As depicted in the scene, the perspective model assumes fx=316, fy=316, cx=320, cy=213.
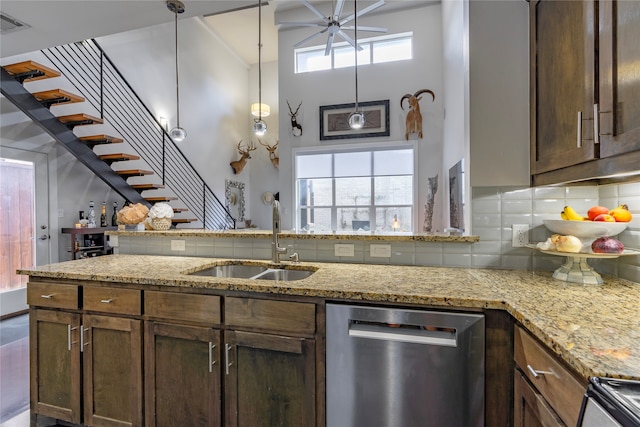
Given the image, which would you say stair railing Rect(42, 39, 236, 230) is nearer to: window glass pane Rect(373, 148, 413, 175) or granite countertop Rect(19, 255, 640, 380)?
granite countertop Rect(19, 255, 640, 380)

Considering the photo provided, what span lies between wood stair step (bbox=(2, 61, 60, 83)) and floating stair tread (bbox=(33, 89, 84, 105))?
0.49 ft

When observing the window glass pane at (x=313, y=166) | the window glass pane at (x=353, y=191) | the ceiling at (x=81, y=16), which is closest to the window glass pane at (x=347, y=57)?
the window glass pane at (x=313, y=166)

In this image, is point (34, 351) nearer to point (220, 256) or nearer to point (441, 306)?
point (220, 256)

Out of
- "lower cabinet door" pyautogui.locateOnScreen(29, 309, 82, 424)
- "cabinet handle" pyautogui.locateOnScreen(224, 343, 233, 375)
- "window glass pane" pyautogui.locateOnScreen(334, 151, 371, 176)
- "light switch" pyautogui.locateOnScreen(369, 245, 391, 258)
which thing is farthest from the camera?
"window glass pane" pyautogui.locateOnScreen(334, 151, 371, 176)

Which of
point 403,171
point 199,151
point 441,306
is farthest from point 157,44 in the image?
point 441,306

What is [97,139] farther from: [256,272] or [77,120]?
[256,272]

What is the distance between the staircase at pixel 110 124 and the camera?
318 cm

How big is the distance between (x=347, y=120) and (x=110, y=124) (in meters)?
3.76

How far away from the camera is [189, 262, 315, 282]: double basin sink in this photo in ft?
6.45

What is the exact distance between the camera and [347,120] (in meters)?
5.93

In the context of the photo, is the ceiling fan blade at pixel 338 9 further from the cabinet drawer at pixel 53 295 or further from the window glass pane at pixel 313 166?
the cabinet drawer at pixel 53 295

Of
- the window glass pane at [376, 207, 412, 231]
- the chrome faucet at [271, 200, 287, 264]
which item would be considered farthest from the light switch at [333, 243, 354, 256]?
the window glass pane at [376, 207, 412, 231]

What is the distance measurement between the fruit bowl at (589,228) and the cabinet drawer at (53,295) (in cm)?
250

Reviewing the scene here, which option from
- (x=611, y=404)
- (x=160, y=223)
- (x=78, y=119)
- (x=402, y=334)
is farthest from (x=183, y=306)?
(x=78, y=119)
